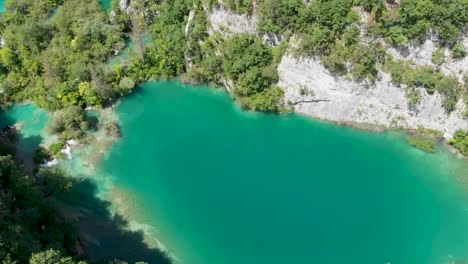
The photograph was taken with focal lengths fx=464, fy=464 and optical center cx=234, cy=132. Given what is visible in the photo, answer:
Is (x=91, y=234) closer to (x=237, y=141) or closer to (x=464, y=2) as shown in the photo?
(x=237, y=141)

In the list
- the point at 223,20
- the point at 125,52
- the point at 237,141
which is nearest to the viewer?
the point at 237,141

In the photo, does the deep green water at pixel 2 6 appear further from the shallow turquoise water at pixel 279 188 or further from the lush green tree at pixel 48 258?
the lush green tree at pixel 48 258

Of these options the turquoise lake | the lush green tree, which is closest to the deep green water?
the turquoise lake

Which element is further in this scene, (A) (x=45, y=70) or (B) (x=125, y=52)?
(B) (x=125, y=52)

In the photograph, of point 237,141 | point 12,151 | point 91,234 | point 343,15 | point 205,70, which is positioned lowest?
point 91,234

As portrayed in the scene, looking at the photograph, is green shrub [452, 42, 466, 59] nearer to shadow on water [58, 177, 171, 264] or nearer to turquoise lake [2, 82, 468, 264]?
turquoise lake [2, 82, 468, 264]

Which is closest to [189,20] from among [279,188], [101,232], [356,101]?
[356,101]

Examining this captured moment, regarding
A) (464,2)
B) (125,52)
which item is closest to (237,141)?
(125,52)

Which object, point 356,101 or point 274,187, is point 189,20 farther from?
point 274,187
